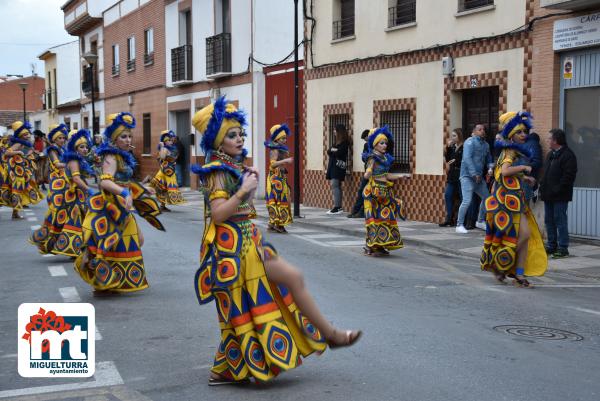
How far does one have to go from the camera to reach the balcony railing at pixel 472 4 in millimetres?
15180

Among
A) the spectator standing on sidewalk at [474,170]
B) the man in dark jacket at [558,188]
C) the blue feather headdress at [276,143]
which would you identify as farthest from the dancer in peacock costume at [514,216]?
the blue feather headdress at [276,143]

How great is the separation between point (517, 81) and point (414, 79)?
3157mm

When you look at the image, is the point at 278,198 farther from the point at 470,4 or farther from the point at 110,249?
the point at 110,249

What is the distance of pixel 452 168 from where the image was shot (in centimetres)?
1534

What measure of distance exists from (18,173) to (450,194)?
9534 mm

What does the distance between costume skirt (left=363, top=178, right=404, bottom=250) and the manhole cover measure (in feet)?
15.5

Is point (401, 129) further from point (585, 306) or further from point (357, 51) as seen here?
point (585, 306)

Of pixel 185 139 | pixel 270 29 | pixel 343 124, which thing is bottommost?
pixel 185 139

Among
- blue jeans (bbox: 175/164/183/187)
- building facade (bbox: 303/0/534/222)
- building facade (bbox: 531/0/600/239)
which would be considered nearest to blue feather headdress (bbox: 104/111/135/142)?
building facade (bbox: 303/0/534/222)

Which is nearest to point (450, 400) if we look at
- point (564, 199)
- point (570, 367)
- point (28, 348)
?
point (570, 367)

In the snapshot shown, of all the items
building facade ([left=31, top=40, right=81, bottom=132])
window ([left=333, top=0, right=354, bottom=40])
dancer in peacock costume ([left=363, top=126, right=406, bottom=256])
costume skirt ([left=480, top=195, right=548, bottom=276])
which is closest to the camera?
costume skirt ([left=480, top=195, right=548, bottom=276])

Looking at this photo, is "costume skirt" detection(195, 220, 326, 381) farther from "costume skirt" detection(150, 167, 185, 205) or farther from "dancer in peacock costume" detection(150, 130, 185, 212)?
"costume skirt" detection(150, 167, 185, 205)

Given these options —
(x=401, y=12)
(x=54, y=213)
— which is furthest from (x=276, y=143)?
(x=401, y=12)

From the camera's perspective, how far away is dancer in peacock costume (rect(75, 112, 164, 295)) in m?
8.37
